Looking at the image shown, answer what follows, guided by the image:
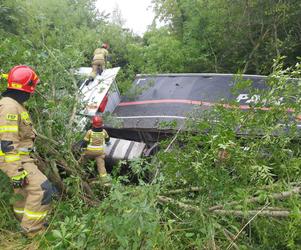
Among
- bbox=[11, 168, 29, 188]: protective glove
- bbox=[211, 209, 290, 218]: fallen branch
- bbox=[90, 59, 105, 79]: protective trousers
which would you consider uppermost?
bbox=[11, 168, 29, 188]: protective glove

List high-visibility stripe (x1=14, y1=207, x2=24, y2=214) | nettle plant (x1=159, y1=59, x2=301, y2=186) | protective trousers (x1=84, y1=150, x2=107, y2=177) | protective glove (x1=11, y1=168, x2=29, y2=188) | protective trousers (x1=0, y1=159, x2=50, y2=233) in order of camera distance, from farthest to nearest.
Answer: protective trousers (x1=84, y1=150, x2=107, y2=177) < high-visibility stripe (x1=14, y1=207, x2=24, y2=214) < protective trousers (x1=0, y1=159, x2=50, y2=233) < protective glove (x1=11, y1=168, x2=29, y2=188) < nettle plant (x1=159, y1=59, x2=301, y2=186)

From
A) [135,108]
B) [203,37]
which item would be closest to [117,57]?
[203,37]

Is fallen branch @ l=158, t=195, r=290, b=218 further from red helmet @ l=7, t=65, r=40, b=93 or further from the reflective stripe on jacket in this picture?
the reflective stripe on jacket

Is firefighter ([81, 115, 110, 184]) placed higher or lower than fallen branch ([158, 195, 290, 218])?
lower

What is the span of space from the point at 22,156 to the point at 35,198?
46 centimetres

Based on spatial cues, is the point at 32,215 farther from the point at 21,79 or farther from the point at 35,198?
the point at 21,79

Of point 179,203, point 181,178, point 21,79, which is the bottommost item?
point 179,203

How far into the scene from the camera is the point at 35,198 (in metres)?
3.49

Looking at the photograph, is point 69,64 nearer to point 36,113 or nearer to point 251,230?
point 36,113

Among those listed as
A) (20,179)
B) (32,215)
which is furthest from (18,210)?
(20,179)

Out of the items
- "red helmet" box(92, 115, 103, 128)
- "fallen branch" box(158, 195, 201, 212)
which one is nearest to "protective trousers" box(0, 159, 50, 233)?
"fallen branch" box(158, 195, 201, 212)

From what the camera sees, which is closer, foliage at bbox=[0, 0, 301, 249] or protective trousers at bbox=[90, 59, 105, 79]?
foliage at bbox=[0, 0, 301, 249]

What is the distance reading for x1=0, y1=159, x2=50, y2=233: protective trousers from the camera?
11.3 ft

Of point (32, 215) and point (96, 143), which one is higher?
point (32, 215)
